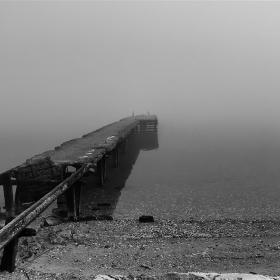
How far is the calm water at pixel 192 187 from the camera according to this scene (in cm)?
1266

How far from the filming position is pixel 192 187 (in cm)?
1688

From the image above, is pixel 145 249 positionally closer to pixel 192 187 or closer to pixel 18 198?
pixel 18 198

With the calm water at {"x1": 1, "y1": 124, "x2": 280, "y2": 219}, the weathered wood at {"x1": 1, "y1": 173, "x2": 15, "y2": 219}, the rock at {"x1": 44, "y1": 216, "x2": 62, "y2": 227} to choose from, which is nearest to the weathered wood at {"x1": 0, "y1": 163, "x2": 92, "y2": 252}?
the rock at {"x1": 44, "y1": 216, "x2": 62, "y2": 227}

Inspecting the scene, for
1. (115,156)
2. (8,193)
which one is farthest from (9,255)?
(115,156)

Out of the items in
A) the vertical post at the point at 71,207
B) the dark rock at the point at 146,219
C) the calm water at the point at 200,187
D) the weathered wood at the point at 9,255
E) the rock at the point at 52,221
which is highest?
the weathered wood at the point at 9,255

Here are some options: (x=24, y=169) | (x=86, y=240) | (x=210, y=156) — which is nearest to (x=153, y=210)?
(x=86, y=240)

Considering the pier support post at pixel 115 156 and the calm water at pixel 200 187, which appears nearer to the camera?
the calm water at pixel 200 187

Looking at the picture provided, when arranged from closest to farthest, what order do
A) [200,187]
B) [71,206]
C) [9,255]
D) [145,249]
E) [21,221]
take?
[21,221], [9,255], [145,249], [71,206], [200,187]

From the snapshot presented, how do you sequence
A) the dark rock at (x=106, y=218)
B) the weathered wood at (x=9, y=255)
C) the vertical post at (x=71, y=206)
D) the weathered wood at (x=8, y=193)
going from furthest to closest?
the dark rock at (x=106, y=218), the vertical post at (x=71, y=206), the weathered wood at (x=8, y=193), the weathered wood at (x=9, y=255)

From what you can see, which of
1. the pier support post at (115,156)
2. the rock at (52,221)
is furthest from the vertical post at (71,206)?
the pier support post at (115,156)

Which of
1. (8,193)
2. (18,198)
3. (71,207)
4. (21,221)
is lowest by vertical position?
(71,207)

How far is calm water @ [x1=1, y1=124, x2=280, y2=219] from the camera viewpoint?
41.5 feet

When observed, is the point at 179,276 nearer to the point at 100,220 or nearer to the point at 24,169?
the point at 100,220

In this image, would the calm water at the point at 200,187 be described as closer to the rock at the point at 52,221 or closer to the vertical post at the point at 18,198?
the rock at the point at 52,221
